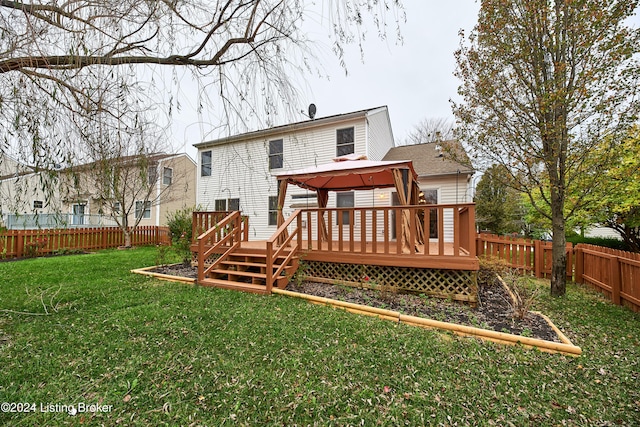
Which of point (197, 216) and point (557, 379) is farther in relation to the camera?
point (197, 216)

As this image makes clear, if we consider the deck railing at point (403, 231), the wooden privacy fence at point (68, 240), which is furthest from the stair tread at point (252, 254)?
the wooden privacy fence at point (68, 240)

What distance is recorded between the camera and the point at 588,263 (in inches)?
233

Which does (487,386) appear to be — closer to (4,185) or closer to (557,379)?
(557,379)

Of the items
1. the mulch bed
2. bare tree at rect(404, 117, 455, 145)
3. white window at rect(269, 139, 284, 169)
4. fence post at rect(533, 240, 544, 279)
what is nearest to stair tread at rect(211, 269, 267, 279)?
the mulch bed

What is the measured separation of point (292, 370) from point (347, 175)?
4.67m

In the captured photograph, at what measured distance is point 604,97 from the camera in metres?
4.45

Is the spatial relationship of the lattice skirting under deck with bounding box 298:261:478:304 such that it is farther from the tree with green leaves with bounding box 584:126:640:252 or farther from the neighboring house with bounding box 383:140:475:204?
the neighboring house with bounding box 383:140:475:204

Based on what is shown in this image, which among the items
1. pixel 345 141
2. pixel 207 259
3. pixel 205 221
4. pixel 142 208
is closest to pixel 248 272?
pixel 207 259

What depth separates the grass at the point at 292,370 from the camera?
1.91 m

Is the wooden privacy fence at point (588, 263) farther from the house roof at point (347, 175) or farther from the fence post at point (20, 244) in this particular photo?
the fence post at point (20, 244)

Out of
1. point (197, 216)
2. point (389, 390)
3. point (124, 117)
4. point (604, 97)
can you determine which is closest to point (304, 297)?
point (389, 390)

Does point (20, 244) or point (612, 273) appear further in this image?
point (20, 244)

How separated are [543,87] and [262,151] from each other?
550cm

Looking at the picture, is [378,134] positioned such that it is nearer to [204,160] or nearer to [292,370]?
[204,160]
